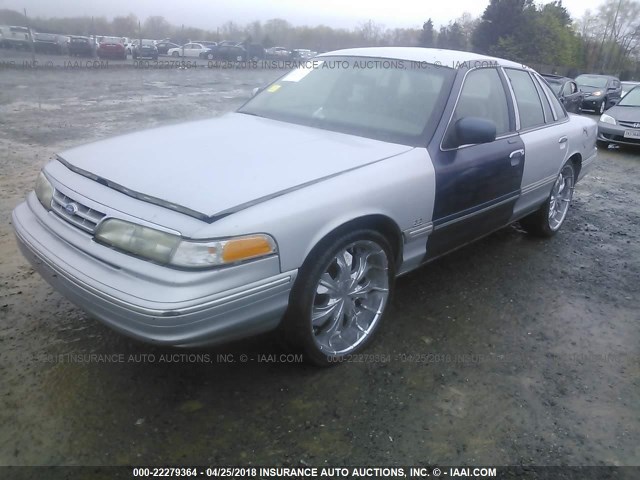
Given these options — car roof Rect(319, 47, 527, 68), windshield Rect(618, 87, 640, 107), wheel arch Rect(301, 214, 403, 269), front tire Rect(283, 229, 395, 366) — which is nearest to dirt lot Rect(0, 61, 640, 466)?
front tire Rect(283, 229, 395, 366)

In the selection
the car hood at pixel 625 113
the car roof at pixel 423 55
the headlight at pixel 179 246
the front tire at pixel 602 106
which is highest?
the car roof at pixel 423 55

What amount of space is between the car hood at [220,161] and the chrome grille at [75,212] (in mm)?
162

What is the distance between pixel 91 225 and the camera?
7.77 feet

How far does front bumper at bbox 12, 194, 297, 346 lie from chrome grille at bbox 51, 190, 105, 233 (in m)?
0.11

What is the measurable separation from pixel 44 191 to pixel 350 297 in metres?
1.72

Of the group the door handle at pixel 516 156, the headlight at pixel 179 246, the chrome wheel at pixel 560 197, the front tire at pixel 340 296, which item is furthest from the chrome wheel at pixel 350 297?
the chrome wheel at pixel 560 197

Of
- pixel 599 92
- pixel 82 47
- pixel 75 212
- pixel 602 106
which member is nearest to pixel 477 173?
pixel 75 212

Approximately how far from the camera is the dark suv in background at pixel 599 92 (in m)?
17.5

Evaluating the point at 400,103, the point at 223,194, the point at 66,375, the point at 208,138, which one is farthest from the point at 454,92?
the point at 66,375

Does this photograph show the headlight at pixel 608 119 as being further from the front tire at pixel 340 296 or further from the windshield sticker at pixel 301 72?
the front tire at pixel 340 296

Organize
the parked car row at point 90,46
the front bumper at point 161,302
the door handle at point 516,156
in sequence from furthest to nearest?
1. the parked car row at point 90,46
2. the door handle at point 516,156
3. the front bumper at point 161,302

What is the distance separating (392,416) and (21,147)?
6.90m

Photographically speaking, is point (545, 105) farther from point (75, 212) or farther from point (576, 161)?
point (75, 212)

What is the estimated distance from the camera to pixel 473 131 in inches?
122
